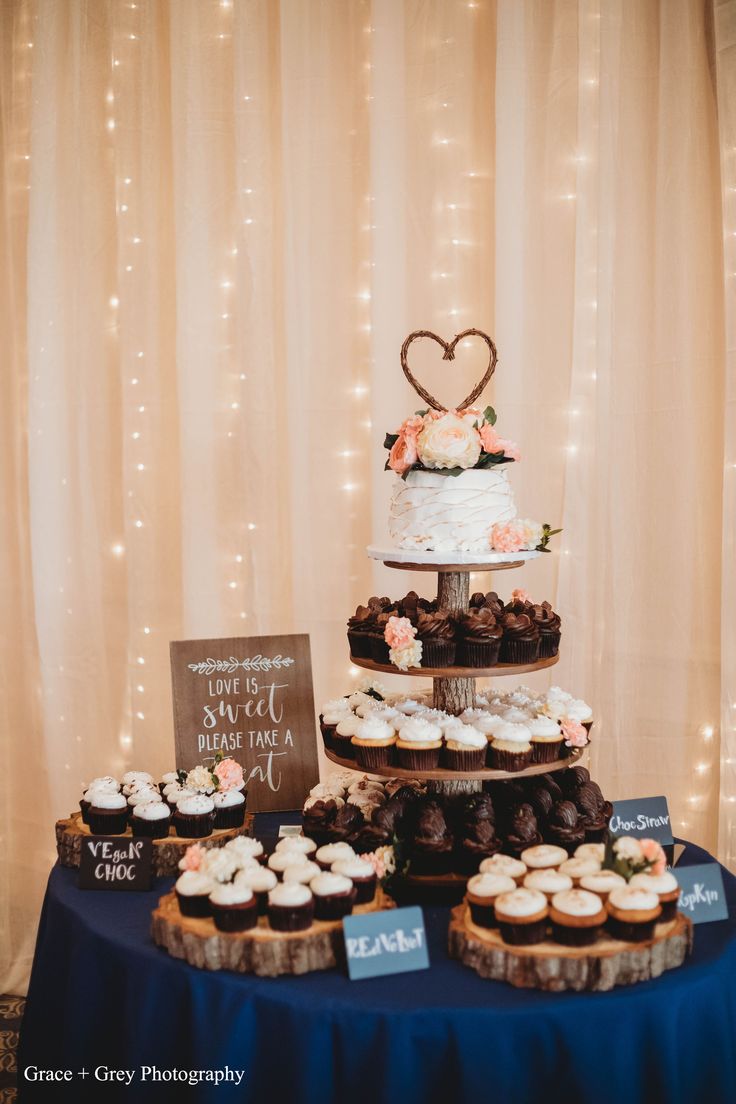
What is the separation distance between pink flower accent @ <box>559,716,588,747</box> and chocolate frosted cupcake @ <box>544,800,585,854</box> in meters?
0.13

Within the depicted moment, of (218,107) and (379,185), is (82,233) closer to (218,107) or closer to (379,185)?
(218,107)

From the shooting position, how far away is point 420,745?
6.49 feet

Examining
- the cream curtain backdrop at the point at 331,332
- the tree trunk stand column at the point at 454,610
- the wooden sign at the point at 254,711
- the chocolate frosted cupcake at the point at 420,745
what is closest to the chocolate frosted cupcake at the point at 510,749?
the chocolate frosted cupcake at the point at 420,745

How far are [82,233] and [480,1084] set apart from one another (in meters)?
3.01

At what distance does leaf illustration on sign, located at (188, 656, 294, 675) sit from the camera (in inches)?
100

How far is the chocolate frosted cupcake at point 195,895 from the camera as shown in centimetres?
172

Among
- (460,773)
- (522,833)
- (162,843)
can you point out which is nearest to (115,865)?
(162,843)

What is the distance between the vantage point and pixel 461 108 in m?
3.09

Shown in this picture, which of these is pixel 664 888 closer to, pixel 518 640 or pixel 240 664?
pixel 518 640

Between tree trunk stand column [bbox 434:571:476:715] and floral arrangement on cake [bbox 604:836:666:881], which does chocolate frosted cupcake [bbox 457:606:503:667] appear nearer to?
tree trunk stand column [bbox 434:571:476:715]

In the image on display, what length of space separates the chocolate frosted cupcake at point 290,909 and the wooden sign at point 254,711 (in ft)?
2.76

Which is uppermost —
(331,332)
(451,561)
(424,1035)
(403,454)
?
(331,332)

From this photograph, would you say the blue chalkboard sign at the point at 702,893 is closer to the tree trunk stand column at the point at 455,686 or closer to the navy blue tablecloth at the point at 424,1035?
the navy blue tablecloth at the point at 424,1035

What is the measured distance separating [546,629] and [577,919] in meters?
0.71
